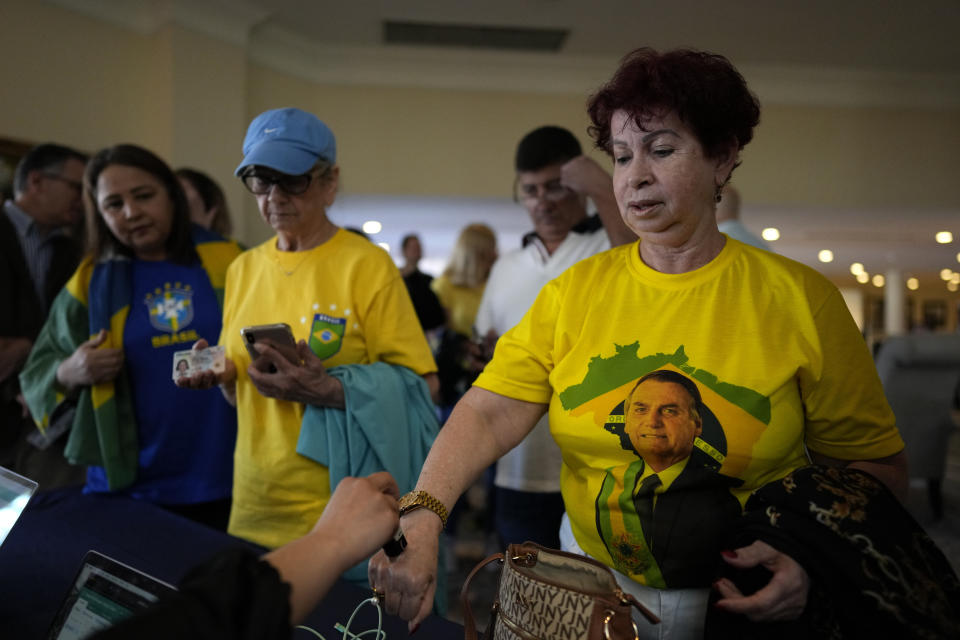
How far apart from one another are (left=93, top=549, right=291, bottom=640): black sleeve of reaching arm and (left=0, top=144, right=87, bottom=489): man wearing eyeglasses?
6.07 ft

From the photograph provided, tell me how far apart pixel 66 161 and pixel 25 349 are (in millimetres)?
914

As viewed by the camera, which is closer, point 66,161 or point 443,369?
point 66,161

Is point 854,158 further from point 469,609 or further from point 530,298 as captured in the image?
point 469,609

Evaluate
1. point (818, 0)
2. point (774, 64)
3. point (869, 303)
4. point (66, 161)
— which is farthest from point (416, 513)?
point (869, 303)

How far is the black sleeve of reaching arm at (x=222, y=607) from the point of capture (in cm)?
55

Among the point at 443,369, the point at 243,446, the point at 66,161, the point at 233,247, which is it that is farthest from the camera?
the point at 443,369

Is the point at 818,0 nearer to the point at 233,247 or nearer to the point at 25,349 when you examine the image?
the point at 233,247

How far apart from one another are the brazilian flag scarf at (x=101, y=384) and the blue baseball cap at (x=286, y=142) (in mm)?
562

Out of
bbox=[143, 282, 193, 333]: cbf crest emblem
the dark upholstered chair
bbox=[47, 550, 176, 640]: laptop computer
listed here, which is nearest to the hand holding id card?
bbox=[143, 282, 193, 333]: cbf crest emblem

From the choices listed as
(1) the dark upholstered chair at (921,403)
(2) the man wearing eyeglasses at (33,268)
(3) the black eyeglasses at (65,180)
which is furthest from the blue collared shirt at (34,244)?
(1) the dark upholstered chair at (921,403)

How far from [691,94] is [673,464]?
59 cm

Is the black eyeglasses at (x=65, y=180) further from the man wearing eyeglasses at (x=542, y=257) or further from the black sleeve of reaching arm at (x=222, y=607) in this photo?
the black sleeve of reaching arm at (x=222, y=607)

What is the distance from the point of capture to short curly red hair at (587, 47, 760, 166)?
41.9 inches

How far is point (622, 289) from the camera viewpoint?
115 centimetres
